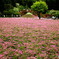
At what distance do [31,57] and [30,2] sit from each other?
8379 centimetres

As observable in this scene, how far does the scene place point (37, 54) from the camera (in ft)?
22.3

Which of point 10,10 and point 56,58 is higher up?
point 56,58

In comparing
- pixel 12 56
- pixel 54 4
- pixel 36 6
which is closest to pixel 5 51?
pixel 12 56

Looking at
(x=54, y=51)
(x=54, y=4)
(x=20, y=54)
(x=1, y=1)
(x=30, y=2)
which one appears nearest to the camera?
(x=20, y=54)

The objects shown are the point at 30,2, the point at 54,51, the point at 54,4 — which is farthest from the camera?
the point at 30,2

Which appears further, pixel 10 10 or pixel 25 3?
pixel 25 3

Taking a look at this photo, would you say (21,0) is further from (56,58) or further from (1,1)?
(56,58)

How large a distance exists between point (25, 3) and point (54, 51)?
85.1 metres

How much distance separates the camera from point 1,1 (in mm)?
47438

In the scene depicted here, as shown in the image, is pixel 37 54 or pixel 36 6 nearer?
pixel 37 54

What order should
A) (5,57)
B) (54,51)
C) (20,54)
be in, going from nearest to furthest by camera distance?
(5,57) < (20,54) < (54,51)

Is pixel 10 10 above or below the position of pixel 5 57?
below

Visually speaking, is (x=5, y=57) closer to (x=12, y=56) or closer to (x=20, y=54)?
(x=12, y=56)

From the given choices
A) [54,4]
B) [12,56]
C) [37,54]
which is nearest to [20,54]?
[12,56]
